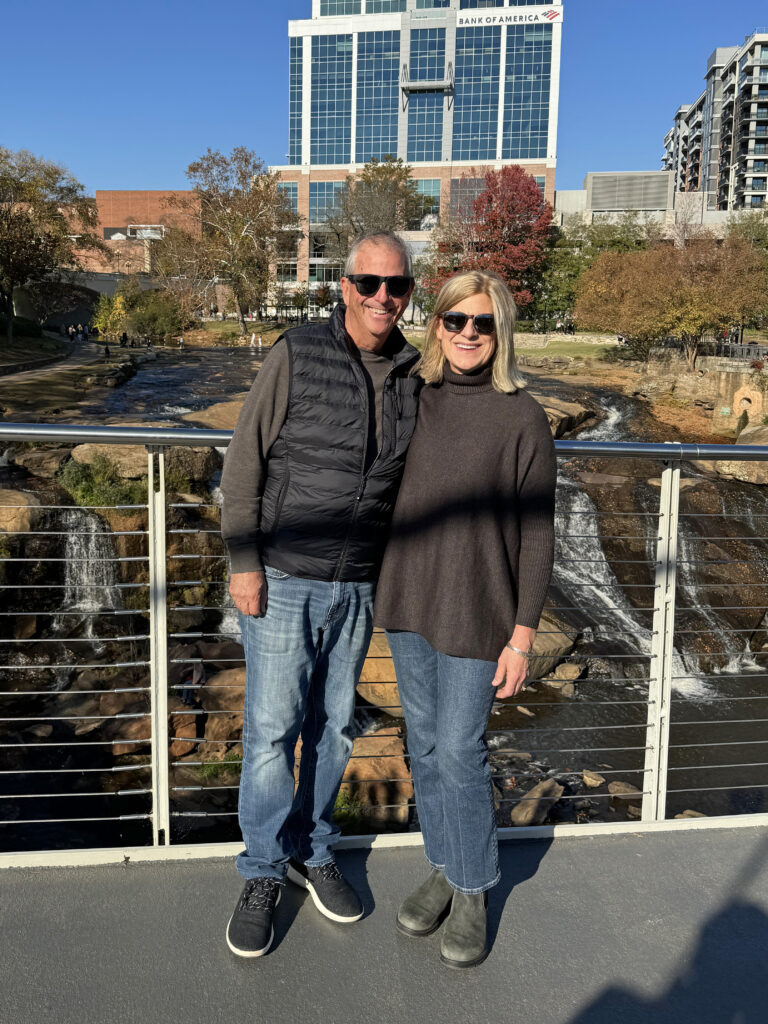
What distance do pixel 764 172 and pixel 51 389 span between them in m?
75.7

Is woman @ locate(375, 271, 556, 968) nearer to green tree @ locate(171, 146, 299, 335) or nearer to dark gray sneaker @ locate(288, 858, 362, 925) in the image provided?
dark gray sneaker @ locate(288, 858, 362, 925)

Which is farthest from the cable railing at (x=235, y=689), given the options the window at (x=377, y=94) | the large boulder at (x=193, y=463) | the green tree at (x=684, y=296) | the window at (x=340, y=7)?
the window at (x=340, y=7)

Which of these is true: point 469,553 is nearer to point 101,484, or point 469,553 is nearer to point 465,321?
point 465,321

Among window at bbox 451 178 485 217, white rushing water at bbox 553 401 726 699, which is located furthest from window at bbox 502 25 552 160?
white rushing water at bbox 553 401 726 699

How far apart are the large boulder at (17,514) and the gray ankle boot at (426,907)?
8094 mm

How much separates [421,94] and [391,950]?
233ft

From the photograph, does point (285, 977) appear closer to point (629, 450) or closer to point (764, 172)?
point (629, 450)

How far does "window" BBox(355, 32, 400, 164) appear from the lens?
65.4 m

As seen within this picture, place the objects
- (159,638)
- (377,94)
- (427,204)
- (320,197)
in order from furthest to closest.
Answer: (377,94), (320,197), (427,204), (159,638)

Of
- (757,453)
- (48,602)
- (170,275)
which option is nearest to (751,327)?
(170,275)

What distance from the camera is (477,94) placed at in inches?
2532

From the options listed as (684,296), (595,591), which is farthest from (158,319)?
(595,591)

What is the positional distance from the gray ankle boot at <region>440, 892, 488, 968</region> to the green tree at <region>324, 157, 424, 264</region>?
158ft

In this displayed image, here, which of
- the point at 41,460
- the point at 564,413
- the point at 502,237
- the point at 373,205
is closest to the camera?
the point at 41,460
